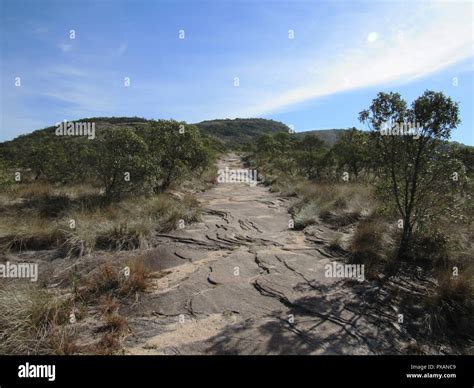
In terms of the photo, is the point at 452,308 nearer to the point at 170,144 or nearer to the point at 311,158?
the point at 170,144

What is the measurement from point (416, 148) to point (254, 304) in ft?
14.0

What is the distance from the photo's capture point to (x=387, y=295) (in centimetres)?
498

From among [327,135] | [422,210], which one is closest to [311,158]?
[422,210]

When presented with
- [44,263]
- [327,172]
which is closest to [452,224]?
[44,263]

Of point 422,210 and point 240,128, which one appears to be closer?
point 422,210

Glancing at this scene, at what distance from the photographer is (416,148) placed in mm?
6152

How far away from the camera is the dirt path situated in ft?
12.1

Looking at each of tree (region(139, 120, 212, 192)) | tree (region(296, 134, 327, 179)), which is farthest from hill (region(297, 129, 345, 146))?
tree (region(139, 120, 212, 192))

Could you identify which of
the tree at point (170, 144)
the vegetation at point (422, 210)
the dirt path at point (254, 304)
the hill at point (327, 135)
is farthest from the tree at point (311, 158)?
the dirt path at point (254, 304)

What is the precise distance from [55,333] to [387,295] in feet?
14.8

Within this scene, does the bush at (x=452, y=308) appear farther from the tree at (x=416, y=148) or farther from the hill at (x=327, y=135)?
the hill at (x=327, y=135)

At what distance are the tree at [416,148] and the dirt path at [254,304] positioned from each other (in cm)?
194
